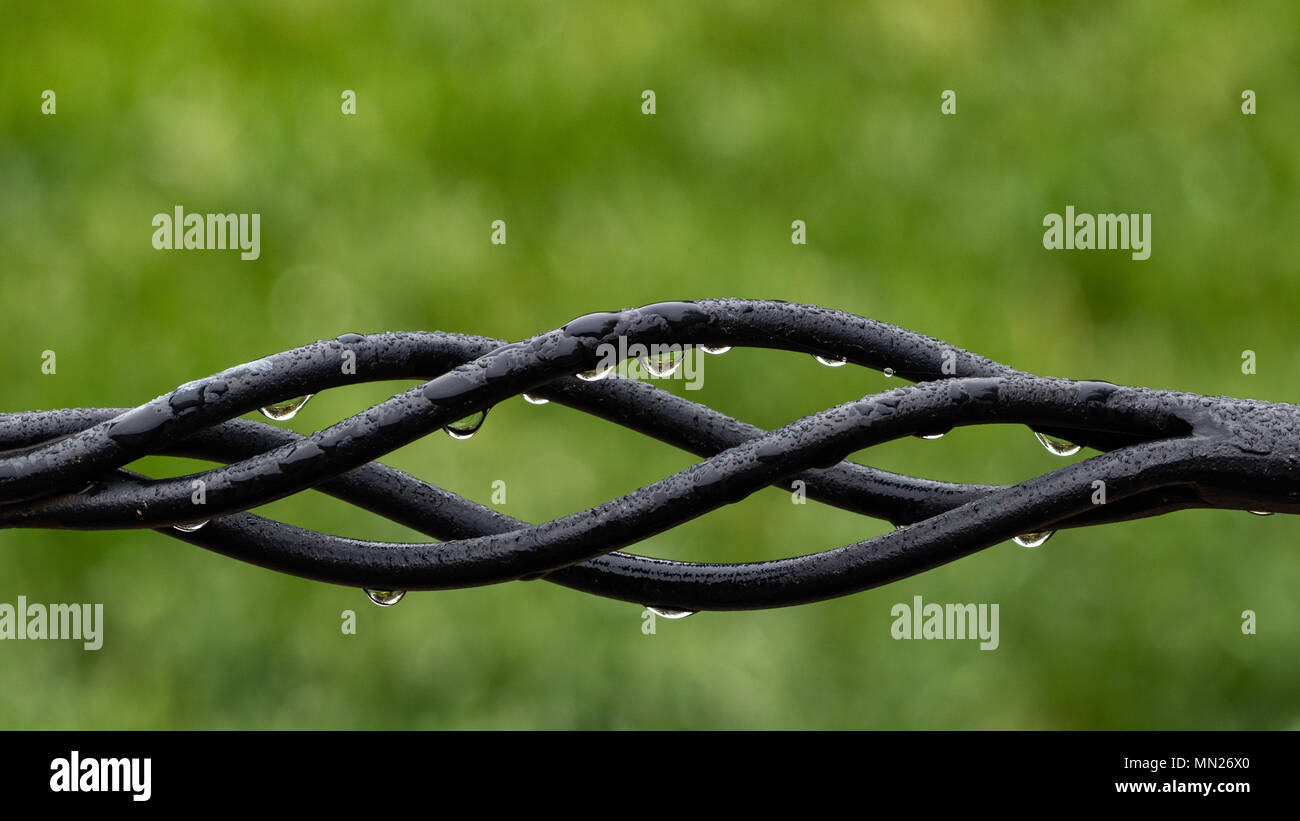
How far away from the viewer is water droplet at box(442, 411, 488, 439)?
0.41 meters

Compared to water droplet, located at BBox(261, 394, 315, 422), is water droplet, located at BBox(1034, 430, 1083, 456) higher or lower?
lower

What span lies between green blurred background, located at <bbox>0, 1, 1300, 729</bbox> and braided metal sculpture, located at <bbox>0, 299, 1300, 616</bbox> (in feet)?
3.79

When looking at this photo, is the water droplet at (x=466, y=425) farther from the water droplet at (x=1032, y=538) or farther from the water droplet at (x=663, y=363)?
the water droplet at (x=1032, y=538)

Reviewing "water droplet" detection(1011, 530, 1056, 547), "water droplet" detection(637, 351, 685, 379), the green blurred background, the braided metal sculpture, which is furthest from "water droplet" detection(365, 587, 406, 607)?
the green blurred background

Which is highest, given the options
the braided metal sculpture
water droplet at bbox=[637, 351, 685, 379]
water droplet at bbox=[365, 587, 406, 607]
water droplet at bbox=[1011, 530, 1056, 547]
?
water droplet at bbox=[637, 351, 685, 379]

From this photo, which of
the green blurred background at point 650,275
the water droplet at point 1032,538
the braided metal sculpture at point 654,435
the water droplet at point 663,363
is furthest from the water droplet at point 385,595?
the green blurred background at point 650,275

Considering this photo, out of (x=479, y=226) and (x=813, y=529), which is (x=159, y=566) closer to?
(x=479, y=226)

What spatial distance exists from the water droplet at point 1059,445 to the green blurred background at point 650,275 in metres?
1.15

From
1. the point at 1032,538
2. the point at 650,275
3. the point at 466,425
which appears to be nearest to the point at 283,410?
the point at 466,425

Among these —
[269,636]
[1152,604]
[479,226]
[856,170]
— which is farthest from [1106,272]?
[269,636]

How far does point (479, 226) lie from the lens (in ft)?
6.03

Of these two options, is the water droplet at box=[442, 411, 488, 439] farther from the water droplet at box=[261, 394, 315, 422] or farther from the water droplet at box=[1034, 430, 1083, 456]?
the water droplet at box=[1034, 430, 1083, 456]

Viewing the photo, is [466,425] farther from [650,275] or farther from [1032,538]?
[650,275]

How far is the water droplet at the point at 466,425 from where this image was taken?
1.34 ft
